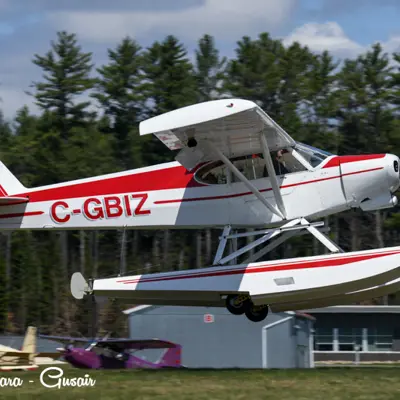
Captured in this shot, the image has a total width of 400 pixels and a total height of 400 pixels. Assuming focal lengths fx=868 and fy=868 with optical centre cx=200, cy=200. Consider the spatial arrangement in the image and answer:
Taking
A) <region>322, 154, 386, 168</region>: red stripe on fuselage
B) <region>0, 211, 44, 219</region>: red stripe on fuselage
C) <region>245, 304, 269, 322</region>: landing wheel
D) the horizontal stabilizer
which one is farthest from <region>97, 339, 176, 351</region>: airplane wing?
<region>322, 154, 386, 168</region>: red stripe on fuselage

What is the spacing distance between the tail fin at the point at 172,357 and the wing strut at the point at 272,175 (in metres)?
4.74

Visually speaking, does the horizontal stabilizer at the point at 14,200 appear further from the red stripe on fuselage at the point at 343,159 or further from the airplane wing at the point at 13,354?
the red stripe on fuselage at the point at 343,159

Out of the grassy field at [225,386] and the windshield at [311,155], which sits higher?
the windshield at [311,155]

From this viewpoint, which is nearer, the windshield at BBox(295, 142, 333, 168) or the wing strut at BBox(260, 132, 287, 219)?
the wing strut at BBox(260, 132, 287, 219)

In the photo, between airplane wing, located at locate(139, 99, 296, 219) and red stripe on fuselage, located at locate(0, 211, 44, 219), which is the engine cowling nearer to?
airplane wing, located at locate(139, 99, 296, 219)

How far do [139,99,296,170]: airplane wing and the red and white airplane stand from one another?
0.08ft

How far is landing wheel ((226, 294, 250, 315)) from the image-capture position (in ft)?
48.7

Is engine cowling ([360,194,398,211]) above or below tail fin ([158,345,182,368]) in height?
above

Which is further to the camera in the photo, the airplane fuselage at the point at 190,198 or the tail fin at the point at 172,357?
the tail fin at the point at 172,357

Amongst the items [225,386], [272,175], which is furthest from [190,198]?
[225,386]

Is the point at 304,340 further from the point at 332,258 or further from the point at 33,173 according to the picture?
the point at 33,173

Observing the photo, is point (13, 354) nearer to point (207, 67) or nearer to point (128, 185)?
point (128, 185)

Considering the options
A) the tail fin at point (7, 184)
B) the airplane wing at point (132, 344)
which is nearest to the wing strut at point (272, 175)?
the airplane wing at point (132, 344)

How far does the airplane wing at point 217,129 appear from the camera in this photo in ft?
43.3
